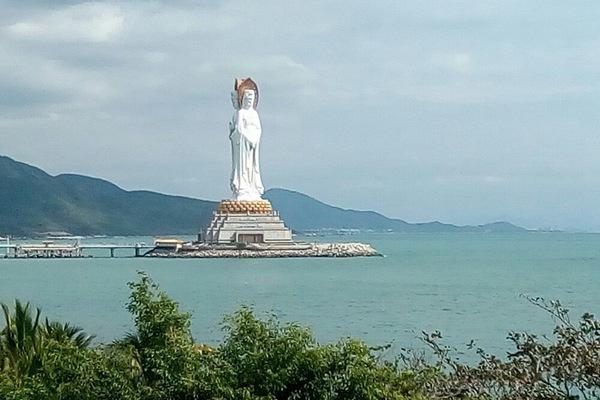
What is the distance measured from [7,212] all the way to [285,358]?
590 ft

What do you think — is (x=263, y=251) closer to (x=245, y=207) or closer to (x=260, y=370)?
(x=245, y=207)

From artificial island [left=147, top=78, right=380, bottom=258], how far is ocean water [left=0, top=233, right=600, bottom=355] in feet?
5.61

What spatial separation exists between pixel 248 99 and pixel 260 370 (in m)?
57.8

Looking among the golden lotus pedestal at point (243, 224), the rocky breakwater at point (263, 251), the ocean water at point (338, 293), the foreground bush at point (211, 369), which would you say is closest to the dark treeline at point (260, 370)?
the foreground bush at point (211, 369)

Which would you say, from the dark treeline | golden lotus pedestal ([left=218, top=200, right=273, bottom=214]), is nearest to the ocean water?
golden lotus pedestal ([left=218, top=200, right=273, bottom=214])

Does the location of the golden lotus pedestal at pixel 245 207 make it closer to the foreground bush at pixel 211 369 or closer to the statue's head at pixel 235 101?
the statue's head at pixel 235 101

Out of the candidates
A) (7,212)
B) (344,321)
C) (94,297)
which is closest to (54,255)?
(94,297)

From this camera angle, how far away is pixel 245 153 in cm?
6612

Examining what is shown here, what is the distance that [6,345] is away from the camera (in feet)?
34.9

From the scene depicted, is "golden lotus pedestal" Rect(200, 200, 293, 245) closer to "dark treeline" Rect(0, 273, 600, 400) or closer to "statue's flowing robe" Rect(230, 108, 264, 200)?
"statue's flowing robe" Rect(230, 108, 264, 200)

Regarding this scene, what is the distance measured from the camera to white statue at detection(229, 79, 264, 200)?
65.8m

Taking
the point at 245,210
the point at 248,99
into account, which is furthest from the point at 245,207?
the point at 248,99

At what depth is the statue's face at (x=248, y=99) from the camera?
65688 mm

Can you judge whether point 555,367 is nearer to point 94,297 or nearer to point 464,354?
point 464,354
